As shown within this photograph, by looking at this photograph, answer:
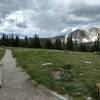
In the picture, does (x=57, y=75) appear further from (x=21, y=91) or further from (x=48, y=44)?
(x=48, y=44)

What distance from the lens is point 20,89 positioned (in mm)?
14305

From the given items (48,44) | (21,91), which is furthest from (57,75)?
(48,44)

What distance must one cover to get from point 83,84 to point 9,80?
4.77 meters

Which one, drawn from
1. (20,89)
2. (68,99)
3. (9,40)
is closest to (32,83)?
(20,89)

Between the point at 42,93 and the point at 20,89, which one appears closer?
the point at 42,93

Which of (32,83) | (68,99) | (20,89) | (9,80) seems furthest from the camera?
(9,80)

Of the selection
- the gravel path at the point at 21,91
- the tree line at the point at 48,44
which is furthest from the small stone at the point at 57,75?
the tree line at the point at 48,44

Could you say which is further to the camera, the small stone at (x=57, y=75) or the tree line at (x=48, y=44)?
the tree line at (x=48, y=44)

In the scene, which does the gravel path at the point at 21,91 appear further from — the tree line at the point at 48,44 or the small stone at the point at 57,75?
the tree line at the point at 48,44

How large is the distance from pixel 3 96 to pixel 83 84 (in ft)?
13.6

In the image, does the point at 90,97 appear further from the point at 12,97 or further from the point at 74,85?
the point at 12,97

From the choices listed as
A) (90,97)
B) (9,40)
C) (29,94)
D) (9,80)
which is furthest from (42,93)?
(9,40)

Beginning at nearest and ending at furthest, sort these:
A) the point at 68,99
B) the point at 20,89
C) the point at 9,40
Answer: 1. the point at 68,99
2. the point at 20,89
3. the point at 9,40

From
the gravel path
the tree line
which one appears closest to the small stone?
the gravel path
